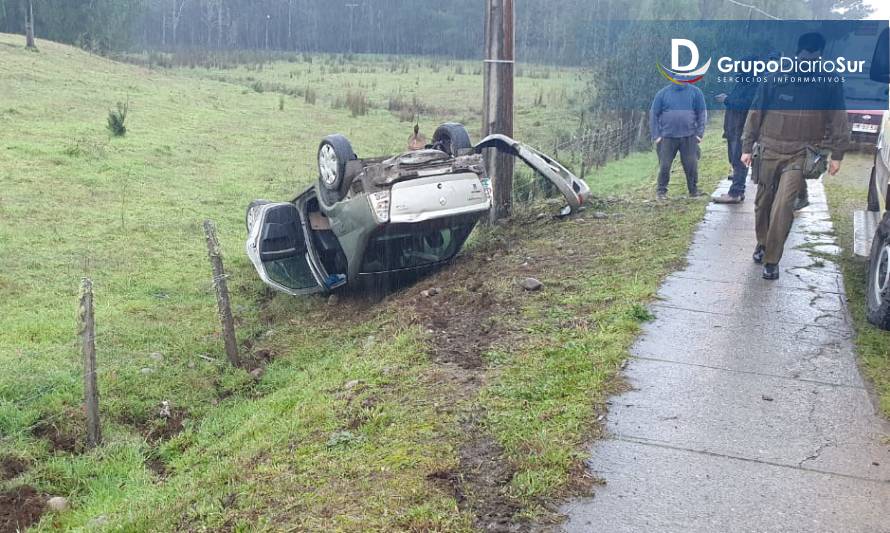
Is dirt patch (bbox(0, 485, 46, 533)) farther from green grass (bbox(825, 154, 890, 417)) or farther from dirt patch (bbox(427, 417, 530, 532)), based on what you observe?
green grass (bbox(825, 154, 890, 417))

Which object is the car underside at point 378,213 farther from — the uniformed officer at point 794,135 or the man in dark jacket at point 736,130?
the uniformed officer at point 794,135

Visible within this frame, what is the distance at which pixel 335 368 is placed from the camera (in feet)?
19.5

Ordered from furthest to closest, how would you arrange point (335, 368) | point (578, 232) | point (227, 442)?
point (578, 232), point (335, 368), point (227, 442)

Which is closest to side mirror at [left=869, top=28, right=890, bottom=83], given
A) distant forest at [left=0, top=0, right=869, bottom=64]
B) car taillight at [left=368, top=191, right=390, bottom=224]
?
car taillight at [left=368, top=191, right=390, bottom=224]

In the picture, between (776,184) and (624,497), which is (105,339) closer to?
(624,497)

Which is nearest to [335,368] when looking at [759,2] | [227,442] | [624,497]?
[227,442]

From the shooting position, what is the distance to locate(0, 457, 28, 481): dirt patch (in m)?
4.92

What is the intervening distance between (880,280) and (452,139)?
160 inches

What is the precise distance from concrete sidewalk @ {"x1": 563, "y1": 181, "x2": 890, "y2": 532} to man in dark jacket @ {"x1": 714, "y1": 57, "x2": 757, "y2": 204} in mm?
3504

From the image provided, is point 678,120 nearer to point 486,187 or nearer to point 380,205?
point 486,187

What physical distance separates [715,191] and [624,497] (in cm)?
849

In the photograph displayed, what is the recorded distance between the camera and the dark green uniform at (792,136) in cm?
660

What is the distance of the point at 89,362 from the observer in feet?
17.0

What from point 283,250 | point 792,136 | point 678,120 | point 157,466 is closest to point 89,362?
point 157,466
